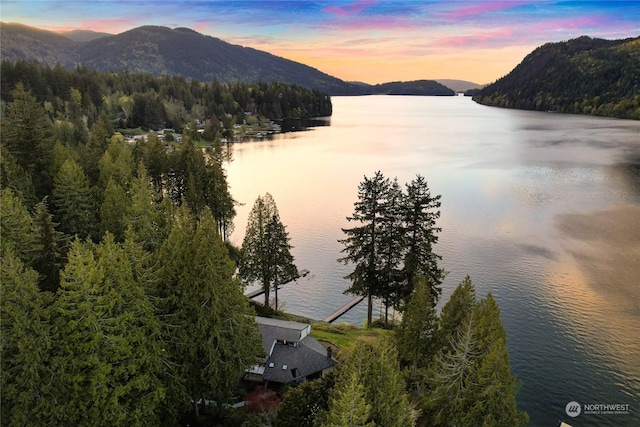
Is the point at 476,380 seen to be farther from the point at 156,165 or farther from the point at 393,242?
the point at 156,165

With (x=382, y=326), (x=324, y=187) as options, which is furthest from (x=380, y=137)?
(x=382, y=326)

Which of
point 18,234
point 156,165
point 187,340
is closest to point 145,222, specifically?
point 18,234

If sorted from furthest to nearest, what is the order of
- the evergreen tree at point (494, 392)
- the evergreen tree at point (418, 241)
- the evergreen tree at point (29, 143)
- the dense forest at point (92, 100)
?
the dense forest at point (92, 100) < the evergreen tree at point (29, 143) < the evergreen tree at point (418, 241) < the evergreen tree at point (494, 392)

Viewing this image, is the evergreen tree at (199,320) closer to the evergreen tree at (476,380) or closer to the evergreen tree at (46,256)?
the evergreen tree at (46,256)

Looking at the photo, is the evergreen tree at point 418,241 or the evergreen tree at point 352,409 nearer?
the evergreen tree at point 352,409

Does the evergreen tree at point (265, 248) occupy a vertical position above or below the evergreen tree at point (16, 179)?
below

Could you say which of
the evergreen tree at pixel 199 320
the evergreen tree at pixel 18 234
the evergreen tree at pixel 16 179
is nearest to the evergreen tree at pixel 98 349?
the evergreen tree at pixel 199 320

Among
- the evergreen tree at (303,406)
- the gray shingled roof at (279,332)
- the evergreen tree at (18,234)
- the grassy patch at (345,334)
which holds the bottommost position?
the grassy patch at (345,334)

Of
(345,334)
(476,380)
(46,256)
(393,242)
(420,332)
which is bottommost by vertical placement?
(345,334)
